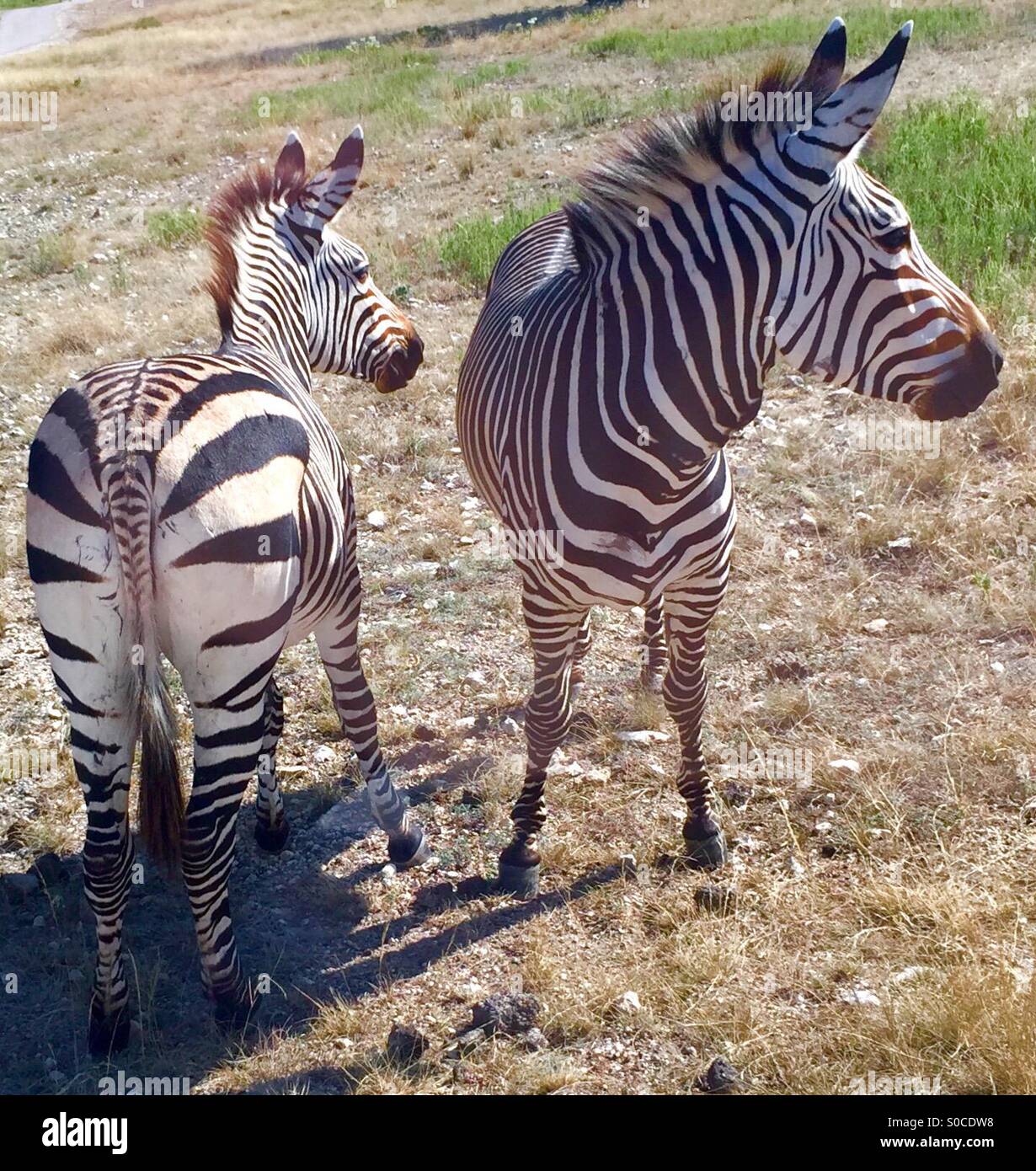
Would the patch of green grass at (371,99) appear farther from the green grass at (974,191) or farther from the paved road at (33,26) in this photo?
the paved road at (33,26)

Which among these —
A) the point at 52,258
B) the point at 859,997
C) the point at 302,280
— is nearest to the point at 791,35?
the point at 52,258

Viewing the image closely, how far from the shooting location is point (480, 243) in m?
10.3

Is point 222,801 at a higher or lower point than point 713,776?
higher

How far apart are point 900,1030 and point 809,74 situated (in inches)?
116

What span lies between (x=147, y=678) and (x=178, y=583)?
0.34m

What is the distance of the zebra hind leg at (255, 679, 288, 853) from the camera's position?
14.5ft

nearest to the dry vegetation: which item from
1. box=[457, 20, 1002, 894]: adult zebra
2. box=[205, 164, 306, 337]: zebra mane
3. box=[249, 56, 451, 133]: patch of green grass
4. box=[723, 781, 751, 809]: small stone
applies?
box=[723, 781, 751, 809]: small stone

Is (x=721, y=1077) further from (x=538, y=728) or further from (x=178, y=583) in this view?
(x=178, y=583)

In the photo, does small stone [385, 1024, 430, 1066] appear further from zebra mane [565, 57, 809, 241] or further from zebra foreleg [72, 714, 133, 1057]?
zebra mane [565, 57, 809, 241]

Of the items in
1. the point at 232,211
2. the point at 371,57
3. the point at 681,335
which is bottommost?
the point at 681,335

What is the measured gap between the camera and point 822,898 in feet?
12.8

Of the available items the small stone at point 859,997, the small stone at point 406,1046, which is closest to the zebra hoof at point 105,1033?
the small stone at point 406,1046
